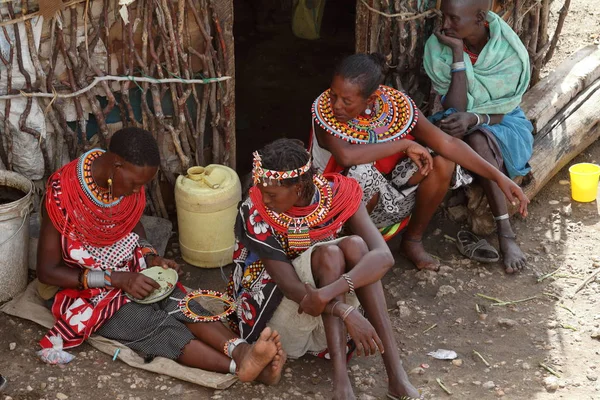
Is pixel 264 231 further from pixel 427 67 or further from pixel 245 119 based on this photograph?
pixel 245 119

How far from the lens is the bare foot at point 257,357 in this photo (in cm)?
325

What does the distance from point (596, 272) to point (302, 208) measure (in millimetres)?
1845

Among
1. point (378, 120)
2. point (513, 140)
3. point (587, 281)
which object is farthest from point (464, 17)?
point (587, 281)

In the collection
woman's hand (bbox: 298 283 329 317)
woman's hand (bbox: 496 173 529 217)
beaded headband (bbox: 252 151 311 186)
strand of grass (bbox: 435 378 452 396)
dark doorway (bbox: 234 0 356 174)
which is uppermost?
beaded headband (bbox: 252 151 311 186)

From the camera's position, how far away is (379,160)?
4.22 meters

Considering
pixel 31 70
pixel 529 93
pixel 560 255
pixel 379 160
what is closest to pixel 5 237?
pixel 31 70

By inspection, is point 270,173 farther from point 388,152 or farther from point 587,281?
point 587,281

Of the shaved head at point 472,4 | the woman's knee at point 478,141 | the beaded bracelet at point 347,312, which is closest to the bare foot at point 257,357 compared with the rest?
the beaded bracelet at point 347,312

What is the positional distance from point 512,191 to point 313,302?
1.49 meters

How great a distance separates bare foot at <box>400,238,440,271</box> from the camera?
441 centimetres

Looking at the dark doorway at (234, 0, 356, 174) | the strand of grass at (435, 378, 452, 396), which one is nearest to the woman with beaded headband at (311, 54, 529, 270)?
the strand of grass at (435, 378, 452, 396)

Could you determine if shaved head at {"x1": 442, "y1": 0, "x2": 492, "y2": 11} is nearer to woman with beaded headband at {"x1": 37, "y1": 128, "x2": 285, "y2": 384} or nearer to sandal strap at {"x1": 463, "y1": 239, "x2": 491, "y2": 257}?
sandal strap at {"x1": 463, "y1": 239, "x2": 491, "y2": 257}

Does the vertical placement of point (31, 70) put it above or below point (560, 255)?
above

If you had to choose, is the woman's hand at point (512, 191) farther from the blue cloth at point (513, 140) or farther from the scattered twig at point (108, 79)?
the scattered twig at point (108, 79)
